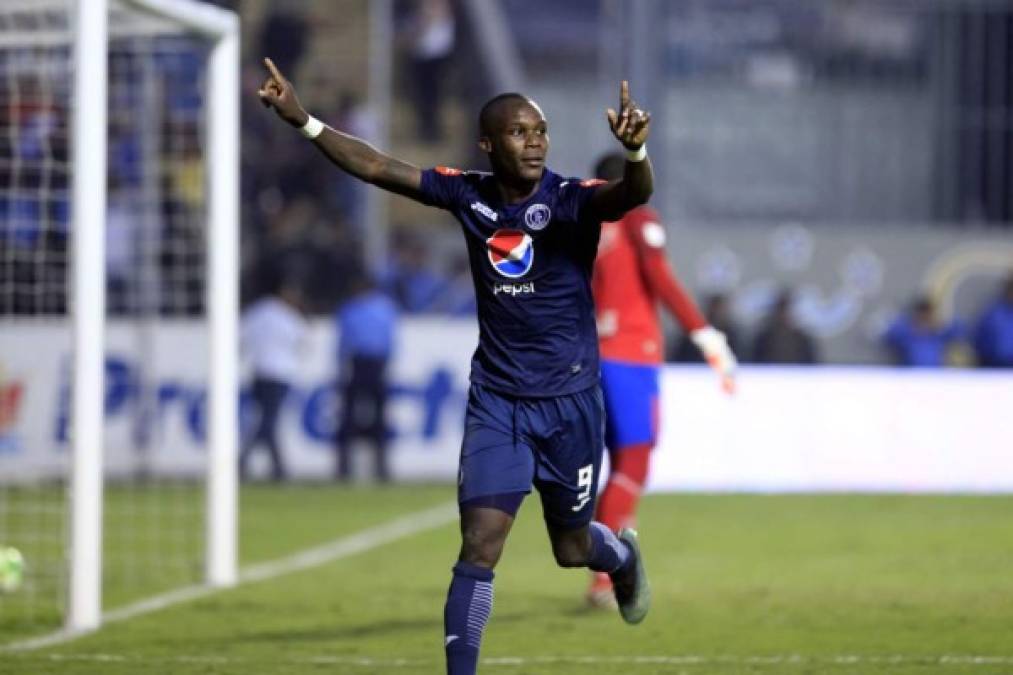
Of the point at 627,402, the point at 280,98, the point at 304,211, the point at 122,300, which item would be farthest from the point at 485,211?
the point at 304,211

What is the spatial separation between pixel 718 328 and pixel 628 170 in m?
15.4

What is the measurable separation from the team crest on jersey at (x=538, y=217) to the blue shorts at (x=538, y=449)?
63cm

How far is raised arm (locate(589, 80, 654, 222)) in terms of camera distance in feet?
21.9

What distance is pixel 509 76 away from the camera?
80.1 feet

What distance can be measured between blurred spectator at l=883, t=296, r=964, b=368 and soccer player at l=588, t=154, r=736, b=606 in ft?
39.5

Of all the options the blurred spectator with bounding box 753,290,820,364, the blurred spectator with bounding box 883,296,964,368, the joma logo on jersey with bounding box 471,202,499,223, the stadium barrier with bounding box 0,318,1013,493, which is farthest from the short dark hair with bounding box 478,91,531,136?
the blurred spectator with bounding box 883,296,964,368

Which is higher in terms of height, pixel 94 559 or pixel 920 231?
pixel 920 231

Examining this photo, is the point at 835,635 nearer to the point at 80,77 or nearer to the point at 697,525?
the point at 80,77

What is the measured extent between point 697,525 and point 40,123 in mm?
5890

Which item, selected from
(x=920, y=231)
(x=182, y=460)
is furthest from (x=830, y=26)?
(x=182, y=460)

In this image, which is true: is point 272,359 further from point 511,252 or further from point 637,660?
point 511,252

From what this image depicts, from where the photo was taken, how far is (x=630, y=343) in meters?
10.6

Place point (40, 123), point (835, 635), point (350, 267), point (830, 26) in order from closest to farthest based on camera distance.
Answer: point (835, 635) → point (40, 123) → point (350, 267) → point (830, 26)

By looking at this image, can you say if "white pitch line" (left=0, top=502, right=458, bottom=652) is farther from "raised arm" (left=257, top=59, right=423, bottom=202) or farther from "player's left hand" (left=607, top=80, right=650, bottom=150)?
"player's left hand" (left=607, top=80, right=650, bottom=150)
